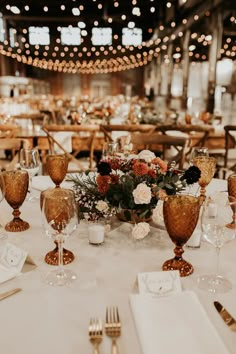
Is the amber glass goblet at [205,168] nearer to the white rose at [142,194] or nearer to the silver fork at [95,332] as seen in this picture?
the white rose at [142,194]

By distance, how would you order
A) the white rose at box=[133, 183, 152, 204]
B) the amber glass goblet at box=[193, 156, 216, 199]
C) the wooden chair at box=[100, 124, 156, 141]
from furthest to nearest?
the wooden chair at box=[100, 124, 156, 141], the amber glass goblet at box=[193, 156, 216, 199], the white rose at box=[133, 183, 152, 204]

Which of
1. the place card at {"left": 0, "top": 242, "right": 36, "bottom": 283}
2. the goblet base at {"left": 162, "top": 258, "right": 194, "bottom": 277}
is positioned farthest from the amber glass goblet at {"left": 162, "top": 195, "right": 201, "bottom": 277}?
the place card at {"left": 0, "top": 242, "right": 36, "bottom": 283}

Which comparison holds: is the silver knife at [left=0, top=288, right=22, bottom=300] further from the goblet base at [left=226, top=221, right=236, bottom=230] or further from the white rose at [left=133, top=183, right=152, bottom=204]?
the goblet base at [left=226, top=221, right=236, bottom=230]

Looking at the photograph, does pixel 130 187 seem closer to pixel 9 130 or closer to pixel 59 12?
pixel 9 130

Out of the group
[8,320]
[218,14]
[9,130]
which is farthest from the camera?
[218,14]

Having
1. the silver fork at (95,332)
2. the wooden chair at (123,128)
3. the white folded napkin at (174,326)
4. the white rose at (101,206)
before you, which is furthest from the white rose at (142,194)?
the wooden chair at (123,128)

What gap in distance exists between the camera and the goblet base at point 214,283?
3.12ft

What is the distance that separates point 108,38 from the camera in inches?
688

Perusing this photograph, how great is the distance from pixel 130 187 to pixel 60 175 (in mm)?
536

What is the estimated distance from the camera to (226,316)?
83 cm

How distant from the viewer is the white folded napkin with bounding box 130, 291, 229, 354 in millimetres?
722

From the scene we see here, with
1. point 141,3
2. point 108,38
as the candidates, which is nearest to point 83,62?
point 108,38

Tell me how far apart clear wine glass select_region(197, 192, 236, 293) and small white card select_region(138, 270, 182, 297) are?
0.08m

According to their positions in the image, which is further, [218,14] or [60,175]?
[218,14]
